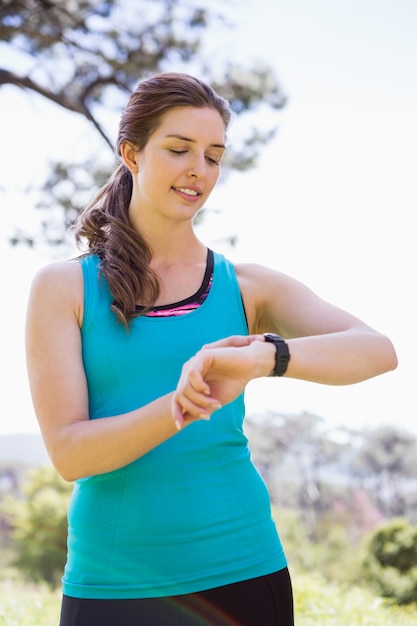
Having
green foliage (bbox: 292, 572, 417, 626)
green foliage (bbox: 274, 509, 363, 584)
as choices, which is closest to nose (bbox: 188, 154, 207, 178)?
green foliage (bbox: 292, 572, 417, 626)

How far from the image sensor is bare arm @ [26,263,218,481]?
1510 mm

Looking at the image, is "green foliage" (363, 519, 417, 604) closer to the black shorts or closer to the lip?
the black shorts

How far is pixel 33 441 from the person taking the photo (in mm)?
22031

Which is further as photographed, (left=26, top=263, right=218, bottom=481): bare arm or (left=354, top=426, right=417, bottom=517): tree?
(left=354, top=426, right=417, bottom=517): tree

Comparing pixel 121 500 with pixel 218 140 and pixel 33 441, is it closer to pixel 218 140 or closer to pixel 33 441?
pixel 218 140

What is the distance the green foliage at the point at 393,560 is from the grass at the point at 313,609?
227 inches

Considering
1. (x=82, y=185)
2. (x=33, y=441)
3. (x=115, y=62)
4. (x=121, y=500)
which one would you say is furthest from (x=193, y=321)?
(x=33, y=441)

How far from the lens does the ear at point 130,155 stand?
2.00 metres

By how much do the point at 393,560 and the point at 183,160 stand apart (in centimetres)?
1325

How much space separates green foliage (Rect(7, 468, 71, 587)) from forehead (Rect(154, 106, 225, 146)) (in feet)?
45.0

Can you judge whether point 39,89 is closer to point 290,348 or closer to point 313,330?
point 313,330

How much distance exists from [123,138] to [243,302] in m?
0.52

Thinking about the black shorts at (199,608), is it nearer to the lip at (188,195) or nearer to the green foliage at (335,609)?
the lip at (188,195)

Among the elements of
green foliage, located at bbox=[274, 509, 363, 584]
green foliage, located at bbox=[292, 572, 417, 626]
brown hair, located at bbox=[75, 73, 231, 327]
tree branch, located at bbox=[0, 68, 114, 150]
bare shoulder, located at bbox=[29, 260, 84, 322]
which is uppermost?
tree branch, located at bbox=[0, 68, 114, 150]
